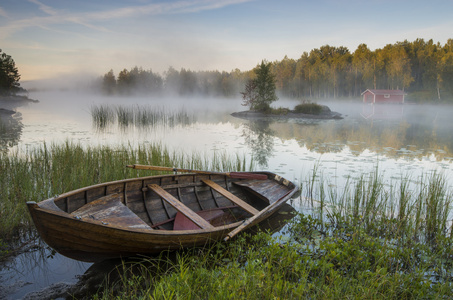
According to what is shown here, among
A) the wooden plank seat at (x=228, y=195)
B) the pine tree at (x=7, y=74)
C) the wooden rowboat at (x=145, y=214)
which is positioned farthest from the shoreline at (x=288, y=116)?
the pine tree at (x=7, y=74)

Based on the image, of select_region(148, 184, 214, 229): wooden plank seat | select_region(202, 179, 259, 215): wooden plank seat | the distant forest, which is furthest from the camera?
the distant forest

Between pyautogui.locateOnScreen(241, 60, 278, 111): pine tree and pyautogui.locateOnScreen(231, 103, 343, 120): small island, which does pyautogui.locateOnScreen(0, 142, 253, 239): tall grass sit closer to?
pyautogui.locateOnScreen(231, 103, 343, 120): small island

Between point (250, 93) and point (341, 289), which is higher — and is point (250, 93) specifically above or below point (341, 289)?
above

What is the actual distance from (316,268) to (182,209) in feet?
6.22

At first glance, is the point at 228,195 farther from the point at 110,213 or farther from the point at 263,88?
the point at 263,88

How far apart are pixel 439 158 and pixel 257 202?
8.24 meters

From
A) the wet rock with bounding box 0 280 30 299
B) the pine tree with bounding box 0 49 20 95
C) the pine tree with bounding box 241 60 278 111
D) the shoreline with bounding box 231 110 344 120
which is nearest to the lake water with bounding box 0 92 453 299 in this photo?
the wet rock with bounding box 0 280 30 299

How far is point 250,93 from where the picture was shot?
104ft

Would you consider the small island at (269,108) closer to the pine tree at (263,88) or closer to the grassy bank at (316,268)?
the pine tree at (263,88)

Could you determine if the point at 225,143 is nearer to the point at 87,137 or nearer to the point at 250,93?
the point at 87,137

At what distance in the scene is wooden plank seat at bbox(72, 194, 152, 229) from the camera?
12.1ft

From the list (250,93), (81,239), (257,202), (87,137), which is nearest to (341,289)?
(81,239)

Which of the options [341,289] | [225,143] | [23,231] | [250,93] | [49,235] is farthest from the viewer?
[250,93]

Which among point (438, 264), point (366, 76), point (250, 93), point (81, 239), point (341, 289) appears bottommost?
point (438, 264)
